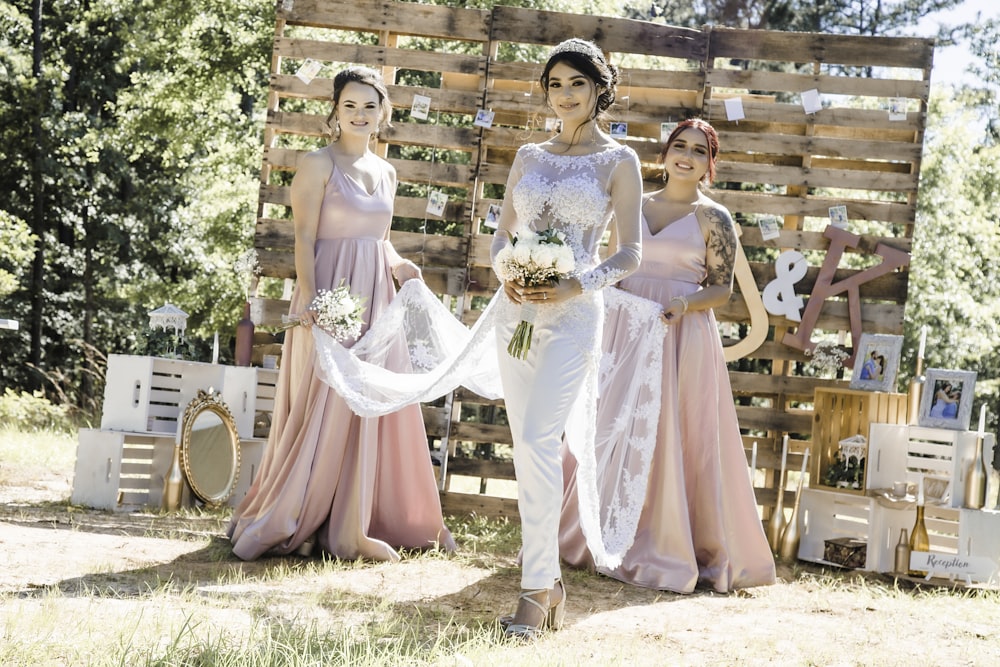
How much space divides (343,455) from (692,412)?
1.55 meters

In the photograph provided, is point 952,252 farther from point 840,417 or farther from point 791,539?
point 791,539

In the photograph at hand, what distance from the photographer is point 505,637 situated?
130 inches

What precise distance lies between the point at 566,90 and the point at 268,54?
29.3 ft

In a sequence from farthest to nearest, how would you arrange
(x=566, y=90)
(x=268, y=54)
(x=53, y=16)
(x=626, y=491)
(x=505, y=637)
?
(x=53, y=16), (x=268, y=54), (x=626, y=491), (x=566, y=90), (x=505, y=637)

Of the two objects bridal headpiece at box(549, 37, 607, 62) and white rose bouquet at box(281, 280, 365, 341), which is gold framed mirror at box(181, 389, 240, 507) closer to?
white rose bouquet at box(281, 280, 365, 341)

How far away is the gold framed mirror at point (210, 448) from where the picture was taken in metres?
5.94

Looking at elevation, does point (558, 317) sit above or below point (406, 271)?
below

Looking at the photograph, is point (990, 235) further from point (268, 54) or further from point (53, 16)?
point (53, 16)

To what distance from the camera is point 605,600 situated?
4293 millimetres

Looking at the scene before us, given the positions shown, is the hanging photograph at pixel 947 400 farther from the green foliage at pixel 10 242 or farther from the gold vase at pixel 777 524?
the green foliage at pixel 10 242

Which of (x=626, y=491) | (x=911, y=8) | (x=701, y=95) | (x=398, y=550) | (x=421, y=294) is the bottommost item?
(x=398, y=550)

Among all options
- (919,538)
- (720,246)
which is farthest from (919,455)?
(720,246)

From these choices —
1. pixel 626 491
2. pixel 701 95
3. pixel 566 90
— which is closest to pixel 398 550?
pixel 626 491

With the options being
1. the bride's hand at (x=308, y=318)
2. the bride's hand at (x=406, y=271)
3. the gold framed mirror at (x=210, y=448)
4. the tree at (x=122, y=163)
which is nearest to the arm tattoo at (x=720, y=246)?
the bride's hand at (x=406, y=271)
